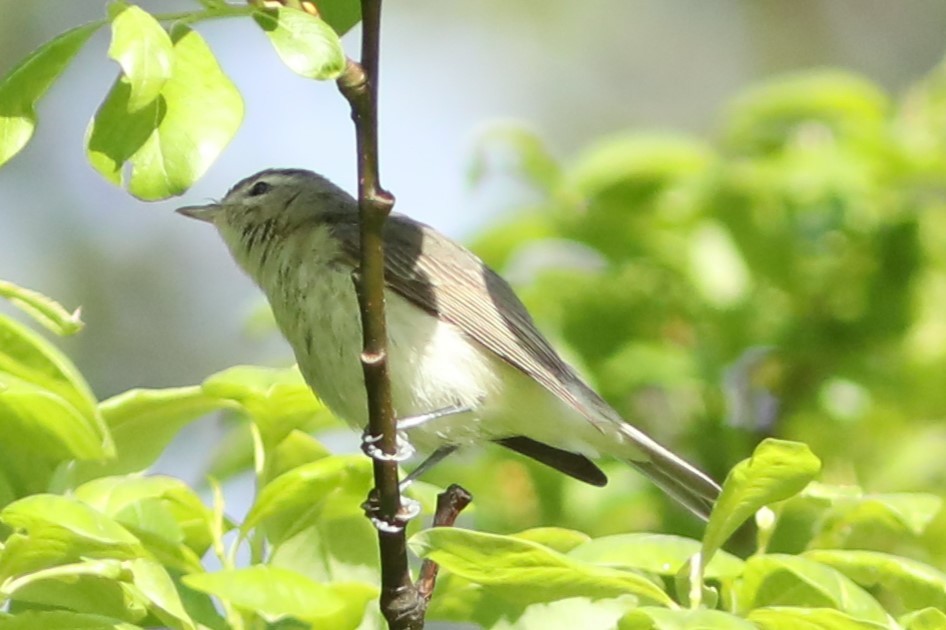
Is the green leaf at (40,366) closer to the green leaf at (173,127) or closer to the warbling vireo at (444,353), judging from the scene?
the green leaf at (173,127)

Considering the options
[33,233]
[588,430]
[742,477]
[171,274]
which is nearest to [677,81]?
[171,274]

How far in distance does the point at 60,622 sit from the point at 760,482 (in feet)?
2.57

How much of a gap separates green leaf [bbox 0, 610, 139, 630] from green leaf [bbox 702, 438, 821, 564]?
0.67 metres

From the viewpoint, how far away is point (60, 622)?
152 centimetres

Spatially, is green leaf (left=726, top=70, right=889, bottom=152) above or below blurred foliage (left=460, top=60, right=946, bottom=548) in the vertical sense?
above

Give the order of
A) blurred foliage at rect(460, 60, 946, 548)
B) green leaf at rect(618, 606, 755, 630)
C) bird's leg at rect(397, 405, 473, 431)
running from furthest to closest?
blurred foliage at rect(460, 60, 946, 548)
bird's leg at rect(397, 405, 473, 431)
green leaf at rect(618, 606, 755, 630)

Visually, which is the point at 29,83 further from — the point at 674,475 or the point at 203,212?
the point at 203,212

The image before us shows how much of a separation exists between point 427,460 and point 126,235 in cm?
425

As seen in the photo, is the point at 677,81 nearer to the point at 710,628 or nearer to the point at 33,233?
the point at 33,233

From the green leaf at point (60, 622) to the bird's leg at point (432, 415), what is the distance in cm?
140

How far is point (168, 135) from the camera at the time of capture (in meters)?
1.48

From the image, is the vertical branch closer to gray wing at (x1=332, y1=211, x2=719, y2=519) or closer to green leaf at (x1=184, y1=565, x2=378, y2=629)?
green leaf at (x1=184, y1=565, x2=378, y2=629)

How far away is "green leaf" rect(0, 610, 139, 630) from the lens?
1513 millimetres

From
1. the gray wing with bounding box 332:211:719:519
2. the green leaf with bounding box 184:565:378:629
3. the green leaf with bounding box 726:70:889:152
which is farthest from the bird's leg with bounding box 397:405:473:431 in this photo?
the green leaf with bounding box 184:565:378:629
